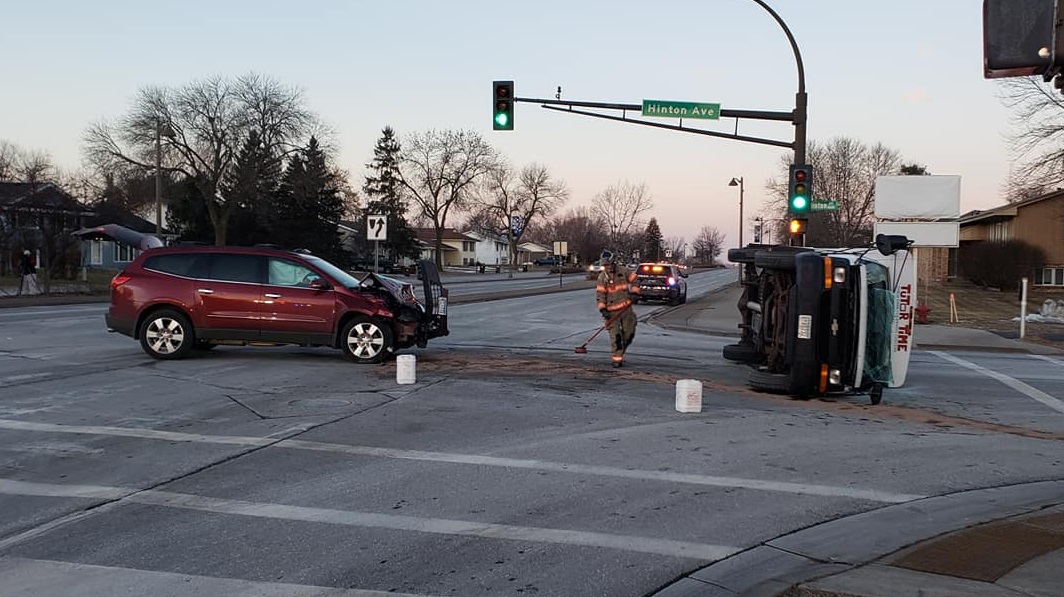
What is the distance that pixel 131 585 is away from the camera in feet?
13.4

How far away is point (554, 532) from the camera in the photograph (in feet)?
16.3

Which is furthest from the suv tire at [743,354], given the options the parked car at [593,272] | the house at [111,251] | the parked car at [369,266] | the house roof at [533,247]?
the house roof at [533,247]

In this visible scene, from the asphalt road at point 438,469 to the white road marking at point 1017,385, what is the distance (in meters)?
0.09

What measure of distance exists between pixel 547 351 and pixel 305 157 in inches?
1862

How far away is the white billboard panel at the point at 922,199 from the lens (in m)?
24.0

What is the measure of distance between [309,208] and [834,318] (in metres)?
59.7

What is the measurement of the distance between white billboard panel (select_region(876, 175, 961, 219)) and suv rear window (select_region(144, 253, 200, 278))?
20.3m

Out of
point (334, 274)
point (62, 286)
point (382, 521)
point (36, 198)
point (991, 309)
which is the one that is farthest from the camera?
point (62, 286)

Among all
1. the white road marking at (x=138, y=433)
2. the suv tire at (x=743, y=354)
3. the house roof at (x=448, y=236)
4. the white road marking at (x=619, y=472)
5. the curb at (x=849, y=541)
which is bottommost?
the curb at (x=849, y=541)

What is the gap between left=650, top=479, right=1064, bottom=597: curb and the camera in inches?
164

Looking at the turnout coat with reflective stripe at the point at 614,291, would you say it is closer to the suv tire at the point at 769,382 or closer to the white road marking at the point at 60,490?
the suv tire at the point at 769,382

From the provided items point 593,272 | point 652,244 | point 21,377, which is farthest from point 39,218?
point 652,244

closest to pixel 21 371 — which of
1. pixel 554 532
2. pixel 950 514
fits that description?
pixel 554 532

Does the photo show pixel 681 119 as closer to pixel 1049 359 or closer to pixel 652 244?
pixel 1049 359
